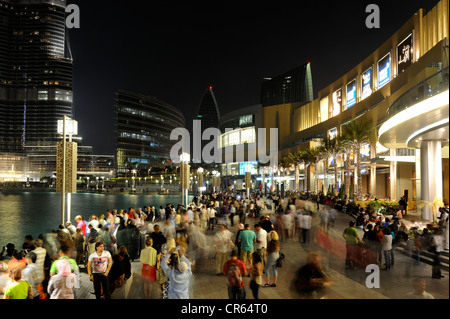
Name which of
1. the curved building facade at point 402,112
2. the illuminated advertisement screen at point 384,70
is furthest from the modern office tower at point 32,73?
the illuminated advertisement screen at point 384,70

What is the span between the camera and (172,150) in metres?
182

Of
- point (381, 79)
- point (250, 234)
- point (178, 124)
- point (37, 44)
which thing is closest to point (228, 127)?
point (381, 79)

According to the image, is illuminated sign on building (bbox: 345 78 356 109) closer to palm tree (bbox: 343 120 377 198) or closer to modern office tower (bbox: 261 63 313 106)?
palm tree (bbox: 343 120 377 198)

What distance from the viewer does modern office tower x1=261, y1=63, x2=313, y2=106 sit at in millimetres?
175625

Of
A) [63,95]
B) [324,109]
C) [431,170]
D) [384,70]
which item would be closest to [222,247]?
[431,170]

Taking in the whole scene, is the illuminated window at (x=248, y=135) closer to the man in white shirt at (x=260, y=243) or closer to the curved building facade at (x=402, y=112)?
the curved building facade at (x=402, y=112)

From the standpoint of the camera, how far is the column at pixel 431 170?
14414 millimetres

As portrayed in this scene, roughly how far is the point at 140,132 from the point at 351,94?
385ft

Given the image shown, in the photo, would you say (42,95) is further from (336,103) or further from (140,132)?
(336,103)

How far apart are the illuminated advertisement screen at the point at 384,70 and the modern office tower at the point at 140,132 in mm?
119217

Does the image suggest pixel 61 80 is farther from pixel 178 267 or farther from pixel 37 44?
pixel 178 267

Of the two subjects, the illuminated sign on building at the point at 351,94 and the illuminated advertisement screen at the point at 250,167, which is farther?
the illuminated advertisement screen at the point at 250,167

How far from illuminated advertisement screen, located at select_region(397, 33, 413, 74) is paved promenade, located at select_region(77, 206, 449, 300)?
2630 cm
